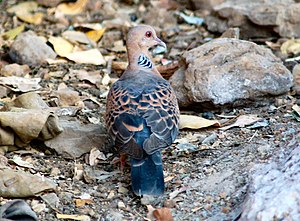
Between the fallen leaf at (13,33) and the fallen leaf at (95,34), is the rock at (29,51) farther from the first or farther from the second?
the fallen leaf at (95,34)

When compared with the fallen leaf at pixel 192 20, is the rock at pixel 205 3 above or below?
above

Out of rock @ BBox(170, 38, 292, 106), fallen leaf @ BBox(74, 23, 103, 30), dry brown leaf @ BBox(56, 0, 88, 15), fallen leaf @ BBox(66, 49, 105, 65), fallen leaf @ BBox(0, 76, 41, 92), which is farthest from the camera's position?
dry brown leaf @ BBox(56, 0, 88, 15)

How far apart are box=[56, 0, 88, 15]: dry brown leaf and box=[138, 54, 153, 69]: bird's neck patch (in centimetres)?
310

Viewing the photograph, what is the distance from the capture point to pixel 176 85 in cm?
691

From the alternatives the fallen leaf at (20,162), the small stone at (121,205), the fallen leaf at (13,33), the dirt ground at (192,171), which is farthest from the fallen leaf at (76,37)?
the small stone at (121,205)

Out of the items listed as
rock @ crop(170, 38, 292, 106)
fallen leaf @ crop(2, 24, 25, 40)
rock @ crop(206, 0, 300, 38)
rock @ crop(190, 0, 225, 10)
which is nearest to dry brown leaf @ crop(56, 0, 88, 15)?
fallen leaf @ crop(2, 24, 25, 40)

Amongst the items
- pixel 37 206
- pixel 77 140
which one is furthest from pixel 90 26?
pixel 37 206

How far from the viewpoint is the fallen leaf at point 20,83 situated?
23.4 ft

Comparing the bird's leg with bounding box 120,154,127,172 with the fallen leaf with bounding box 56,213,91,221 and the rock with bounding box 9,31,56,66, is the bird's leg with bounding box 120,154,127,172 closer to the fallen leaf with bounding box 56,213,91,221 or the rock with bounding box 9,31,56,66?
the fallen leaf with bounding box 56,213,91,221

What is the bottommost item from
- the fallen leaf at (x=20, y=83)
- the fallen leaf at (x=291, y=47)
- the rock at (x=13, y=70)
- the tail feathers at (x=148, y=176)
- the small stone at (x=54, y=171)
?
the rock at (x=13, y=70)

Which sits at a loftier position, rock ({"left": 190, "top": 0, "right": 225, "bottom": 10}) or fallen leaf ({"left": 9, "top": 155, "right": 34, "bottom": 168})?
fallen leaf ({"left": 9, "top": 155, "right": 34, "bottom": 168})

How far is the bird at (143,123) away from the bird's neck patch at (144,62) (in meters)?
0.07

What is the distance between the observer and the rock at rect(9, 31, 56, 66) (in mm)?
7934

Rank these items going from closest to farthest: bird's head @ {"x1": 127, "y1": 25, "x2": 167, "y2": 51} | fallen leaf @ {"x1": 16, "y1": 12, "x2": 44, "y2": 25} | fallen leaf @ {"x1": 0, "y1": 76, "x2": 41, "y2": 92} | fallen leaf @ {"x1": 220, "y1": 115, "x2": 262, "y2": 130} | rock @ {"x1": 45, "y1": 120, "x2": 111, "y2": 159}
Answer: rock @ {"x1": 45, "y1": 120, "x2": 111, "y2": 159} < fallen leaf @ {"x1": 220, "y1": 115, "x2": 262, "y2": 130} < bird's head @ {"x1": 127, "y1": 25, "x2": 167, "y2": 51} < fallen leaf @ {"x1": 0, "y1": 76, "x2": 41, "y2": 92} < fallen leaf @ {"x1": 16, "y1": 12, "x2": 44, "y2": 25}
